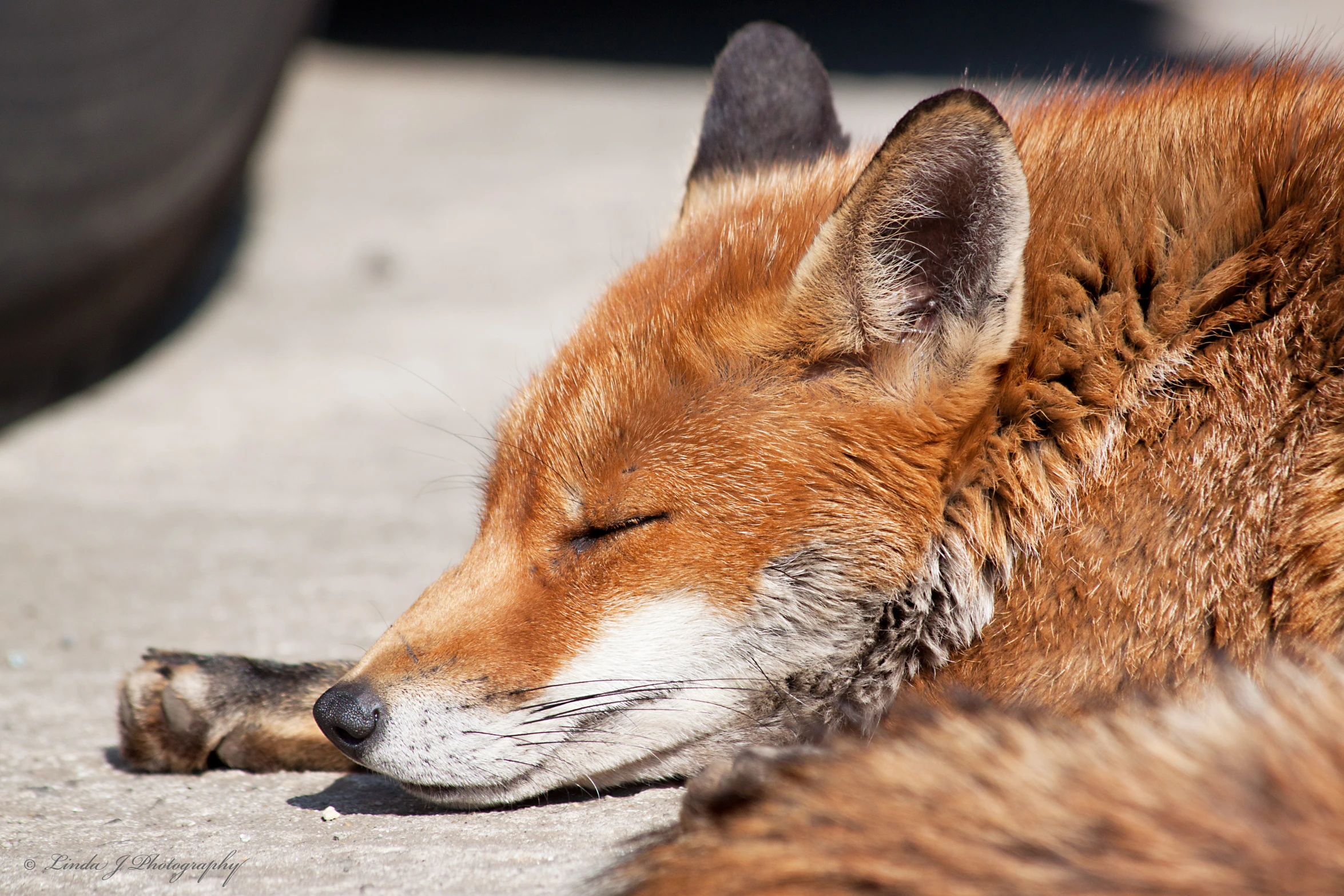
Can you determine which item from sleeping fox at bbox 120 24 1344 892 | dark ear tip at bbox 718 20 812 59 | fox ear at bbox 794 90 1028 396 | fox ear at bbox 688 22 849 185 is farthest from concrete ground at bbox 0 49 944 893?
fox ear at bbox 794 90 1028 396

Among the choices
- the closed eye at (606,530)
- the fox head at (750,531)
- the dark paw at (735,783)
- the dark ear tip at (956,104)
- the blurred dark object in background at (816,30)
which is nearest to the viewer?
the dark paw at (735,783)

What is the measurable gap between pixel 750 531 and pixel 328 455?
4.04 metres

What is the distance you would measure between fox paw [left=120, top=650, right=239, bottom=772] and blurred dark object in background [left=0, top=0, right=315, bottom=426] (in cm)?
329

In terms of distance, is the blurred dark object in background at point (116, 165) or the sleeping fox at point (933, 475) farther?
the blurred dark object in background at point (116, 165)

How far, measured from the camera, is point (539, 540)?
9.41 feet

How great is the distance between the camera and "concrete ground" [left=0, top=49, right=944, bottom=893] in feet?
8.76

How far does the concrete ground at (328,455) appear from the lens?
2670 mm

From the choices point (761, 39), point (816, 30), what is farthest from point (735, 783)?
point (816, 30)

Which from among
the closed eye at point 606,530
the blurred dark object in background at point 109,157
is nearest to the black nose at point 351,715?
the closed eye at point 606,530

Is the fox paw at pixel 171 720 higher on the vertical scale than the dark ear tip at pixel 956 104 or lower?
lower

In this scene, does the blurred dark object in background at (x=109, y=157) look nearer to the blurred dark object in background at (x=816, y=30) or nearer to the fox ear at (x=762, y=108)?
the fox ear at (x=762, y=108)

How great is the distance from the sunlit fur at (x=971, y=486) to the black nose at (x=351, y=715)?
44 millimetres

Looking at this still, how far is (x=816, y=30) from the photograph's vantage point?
12.1 metres

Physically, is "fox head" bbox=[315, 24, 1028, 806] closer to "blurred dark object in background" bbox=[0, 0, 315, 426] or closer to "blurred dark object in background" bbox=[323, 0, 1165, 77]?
"blurred dark object in background" bbox=[0, 0, 315, 426]
